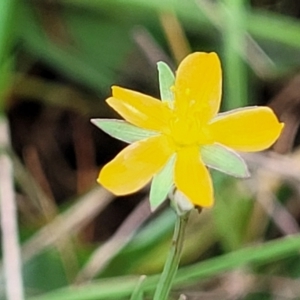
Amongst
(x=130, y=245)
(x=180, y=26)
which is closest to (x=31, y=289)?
(x=130, y=245)

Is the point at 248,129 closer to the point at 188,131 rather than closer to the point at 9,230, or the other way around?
the point at 188,131

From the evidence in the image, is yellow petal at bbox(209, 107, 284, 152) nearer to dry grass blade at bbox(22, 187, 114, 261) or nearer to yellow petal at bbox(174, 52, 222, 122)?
yellow petal at bbox(174, 52, 222, 122)

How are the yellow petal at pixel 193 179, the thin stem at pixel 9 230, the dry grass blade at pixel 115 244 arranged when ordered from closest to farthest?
the yellow petal at pixel 193 179, the thin stem at pixel 9 230, the dry grass blade at pixel 115 244

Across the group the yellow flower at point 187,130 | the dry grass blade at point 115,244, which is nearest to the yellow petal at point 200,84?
the yellow flower at point 187,130

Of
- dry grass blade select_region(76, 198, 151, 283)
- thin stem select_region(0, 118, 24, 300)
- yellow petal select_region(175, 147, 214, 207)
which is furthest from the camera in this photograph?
dry grass blade select_region(76, 198, 151, 283)

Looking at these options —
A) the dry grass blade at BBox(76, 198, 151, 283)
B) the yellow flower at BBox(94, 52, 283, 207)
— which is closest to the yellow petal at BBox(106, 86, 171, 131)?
the yellow flower at BBox(94, 52, 283, 207)

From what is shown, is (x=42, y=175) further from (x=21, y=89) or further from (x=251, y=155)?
(x=251, y=155)

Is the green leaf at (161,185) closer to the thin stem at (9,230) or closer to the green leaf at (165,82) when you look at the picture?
the green leaf at (165,82)
